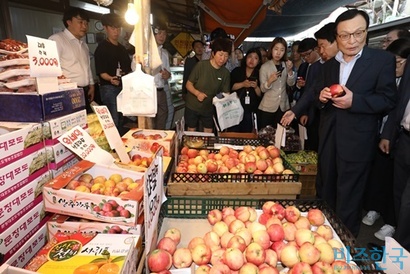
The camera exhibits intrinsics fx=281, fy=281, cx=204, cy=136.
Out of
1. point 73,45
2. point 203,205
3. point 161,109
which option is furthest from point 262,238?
point 161,109

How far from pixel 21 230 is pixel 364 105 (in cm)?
246

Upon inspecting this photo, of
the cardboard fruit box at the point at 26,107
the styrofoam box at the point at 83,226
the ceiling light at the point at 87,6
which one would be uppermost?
the ceiling light at the point at 87,6

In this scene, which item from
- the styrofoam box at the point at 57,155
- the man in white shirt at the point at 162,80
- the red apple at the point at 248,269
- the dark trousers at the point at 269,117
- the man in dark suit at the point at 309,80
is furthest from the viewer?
the man in white shirt at the point at 162,80

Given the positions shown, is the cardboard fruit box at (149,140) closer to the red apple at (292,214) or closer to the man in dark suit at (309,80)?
the red apple at (292,214)

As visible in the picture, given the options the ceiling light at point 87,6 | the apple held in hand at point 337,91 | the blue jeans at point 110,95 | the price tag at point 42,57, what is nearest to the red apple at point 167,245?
the price tag at point 42,57

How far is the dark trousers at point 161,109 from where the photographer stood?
5160mm

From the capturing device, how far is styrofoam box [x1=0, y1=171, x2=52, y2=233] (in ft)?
4.40

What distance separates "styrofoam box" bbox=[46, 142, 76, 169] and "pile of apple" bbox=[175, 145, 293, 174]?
0.90 metres

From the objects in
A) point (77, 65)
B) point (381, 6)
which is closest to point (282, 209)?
point (77, 65)

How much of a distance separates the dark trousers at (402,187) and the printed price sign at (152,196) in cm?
196

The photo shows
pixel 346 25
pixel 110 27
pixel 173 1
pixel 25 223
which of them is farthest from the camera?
pixel 173 1

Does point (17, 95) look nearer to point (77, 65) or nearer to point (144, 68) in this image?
point (144, 68)

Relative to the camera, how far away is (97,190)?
5.15 feet

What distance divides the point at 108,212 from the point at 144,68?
1.51 metres
